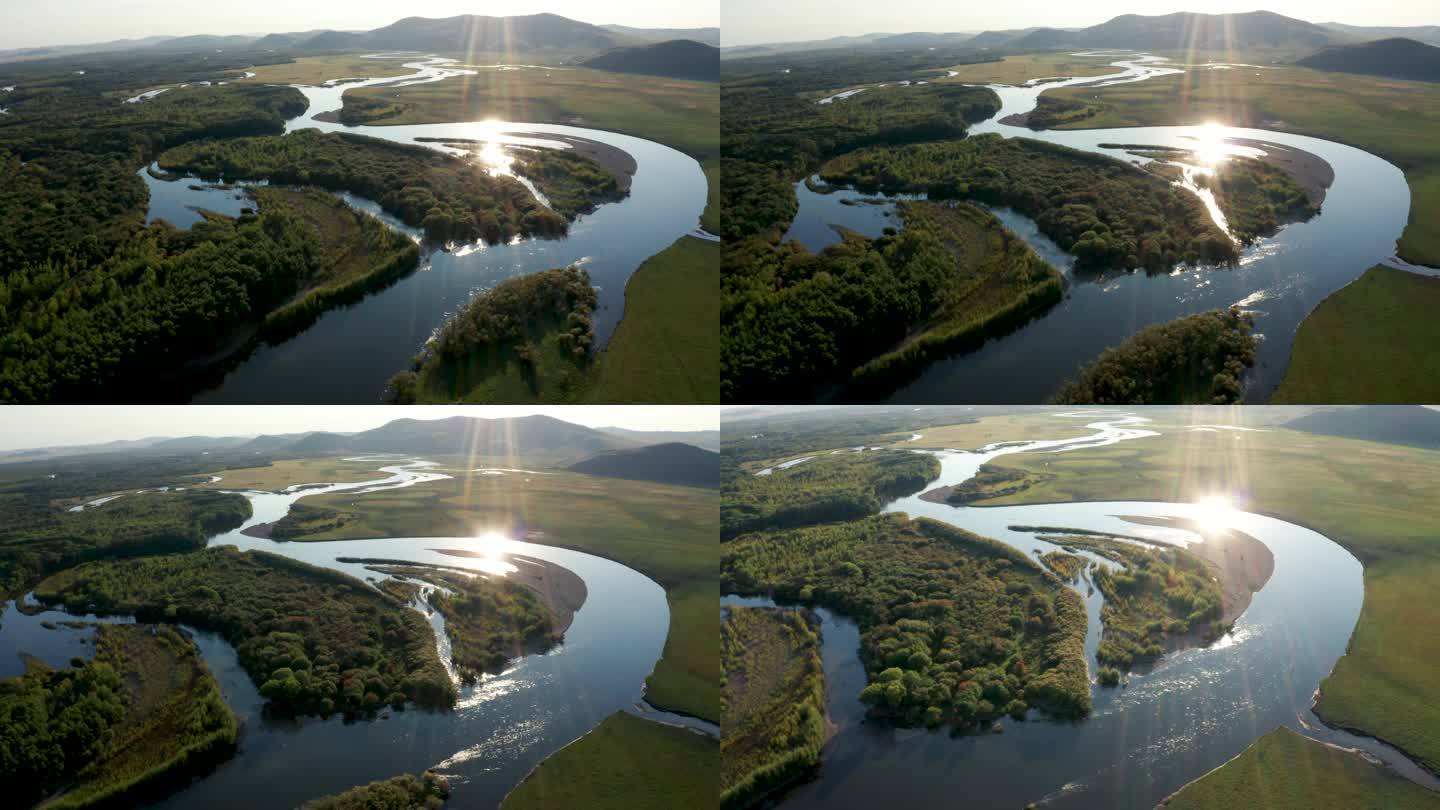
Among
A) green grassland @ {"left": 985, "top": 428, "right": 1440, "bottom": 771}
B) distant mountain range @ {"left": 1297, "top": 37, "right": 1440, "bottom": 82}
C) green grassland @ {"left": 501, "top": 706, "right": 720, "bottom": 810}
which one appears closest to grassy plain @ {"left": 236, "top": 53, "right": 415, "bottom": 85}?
green grassland @ {"left": 501, "top": 706, "right": 720, "bottom": 810}

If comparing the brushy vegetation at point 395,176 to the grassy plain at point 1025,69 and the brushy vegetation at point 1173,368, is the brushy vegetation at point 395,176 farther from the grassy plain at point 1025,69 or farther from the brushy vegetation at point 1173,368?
the grassy plain at point 1025,69

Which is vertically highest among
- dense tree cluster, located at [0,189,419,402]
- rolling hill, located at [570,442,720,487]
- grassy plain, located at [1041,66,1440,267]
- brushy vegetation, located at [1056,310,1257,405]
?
grassy plain, located at [1041,66,1440,267]

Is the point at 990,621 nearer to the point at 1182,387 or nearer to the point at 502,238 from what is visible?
the point at 1182,387

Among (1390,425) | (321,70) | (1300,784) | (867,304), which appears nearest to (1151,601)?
(1300,784)

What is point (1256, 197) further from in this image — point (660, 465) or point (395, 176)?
point (395, 176)

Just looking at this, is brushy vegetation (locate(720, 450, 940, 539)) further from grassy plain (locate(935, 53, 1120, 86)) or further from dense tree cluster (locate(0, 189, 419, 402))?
grassy plain (locate(935, 53, 1120, 86))
